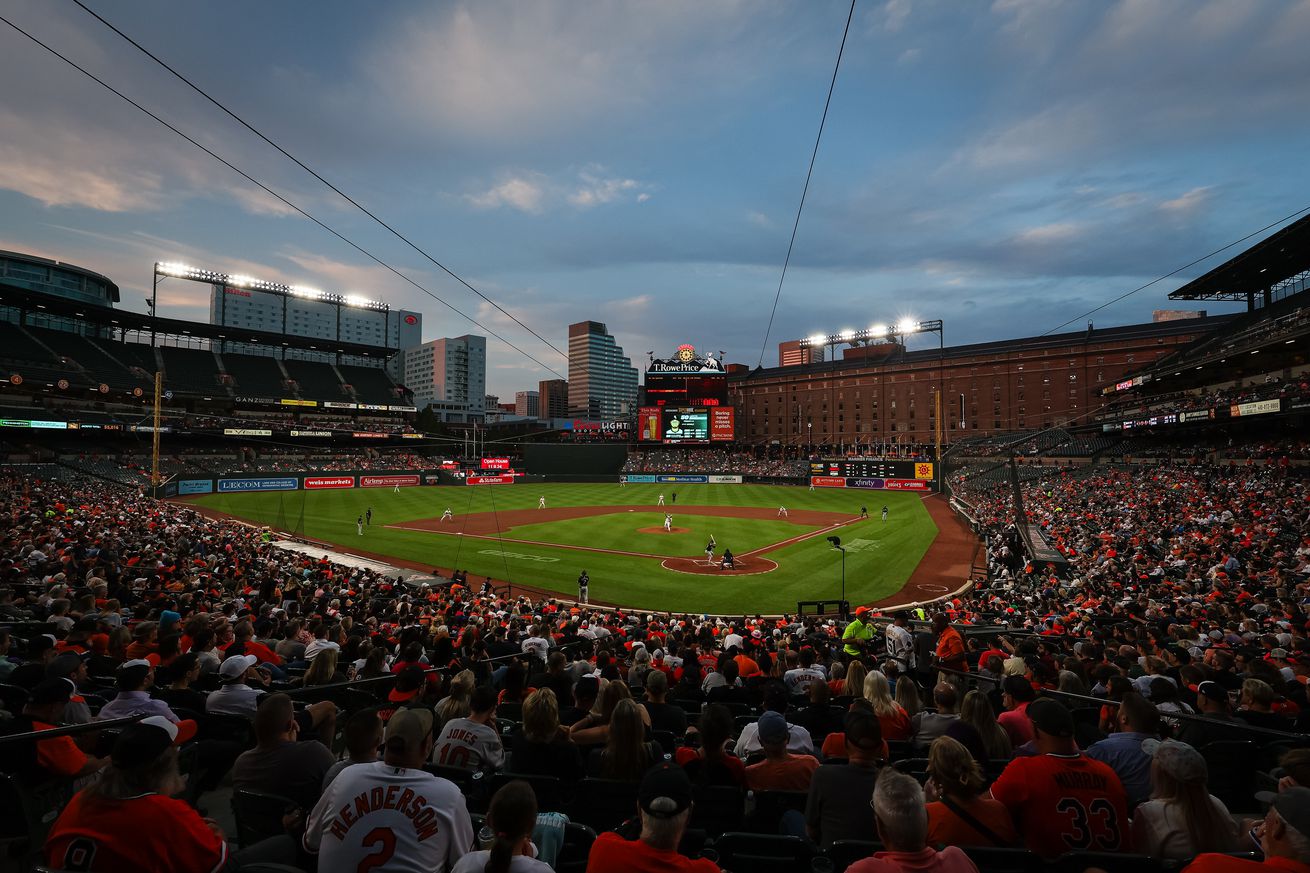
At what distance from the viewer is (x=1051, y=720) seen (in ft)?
12.6

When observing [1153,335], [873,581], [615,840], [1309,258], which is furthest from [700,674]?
[1153,335]

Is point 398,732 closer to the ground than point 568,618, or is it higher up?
higher up

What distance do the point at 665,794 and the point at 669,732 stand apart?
10.2 ft

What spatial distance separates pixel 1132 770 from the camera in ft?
14.9

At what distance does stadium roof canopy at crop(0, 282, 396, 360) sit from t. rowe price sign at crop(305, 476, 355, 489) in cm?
3581

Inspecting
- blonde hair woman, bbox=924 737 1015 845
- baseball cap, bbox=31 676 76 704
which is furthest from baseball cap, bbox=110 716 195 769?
blonde hair woman, bbox=924 737 1015 845

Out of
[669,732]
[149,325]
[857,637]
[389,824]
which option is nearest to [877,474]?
[857,637]

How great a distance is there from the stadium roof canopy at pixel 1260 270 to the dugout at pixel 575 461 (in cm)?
6162

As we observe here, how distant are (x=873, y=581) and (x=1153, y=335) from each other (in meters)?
85.0

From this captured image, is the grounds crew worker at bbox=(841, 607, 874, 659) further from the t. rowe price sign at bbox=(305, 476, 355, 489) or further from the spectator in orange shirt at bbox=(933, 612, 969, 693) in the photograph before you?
the t. rowe price sign at bbox=(305, 476, 355, 489)

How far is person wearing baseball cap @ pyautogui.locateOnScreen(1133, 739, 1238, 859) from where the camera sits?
3.38 m

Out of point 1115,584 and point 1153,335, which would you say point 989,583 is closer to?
point 1115,584

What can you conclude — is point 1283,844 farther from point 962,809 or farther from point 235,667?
point 235,667

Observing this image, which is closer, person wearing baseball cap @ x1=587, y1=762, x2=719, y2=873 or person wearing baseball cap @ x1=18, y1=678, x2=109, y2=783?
person wearing baseball cap @ x1=587, y1=762, x2=719, y2=873
